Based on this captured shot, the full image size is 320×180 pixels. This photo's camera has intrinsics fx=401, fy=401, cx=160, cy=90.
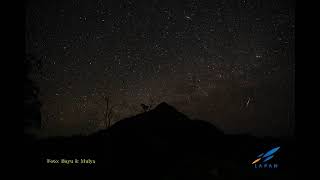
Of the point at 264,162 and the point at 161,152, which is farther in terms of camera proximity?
the point at 161,152

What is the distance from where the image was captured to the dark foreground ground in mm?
2953

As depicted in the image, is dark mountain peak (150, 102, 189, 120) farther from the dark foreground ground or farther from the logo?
the logo

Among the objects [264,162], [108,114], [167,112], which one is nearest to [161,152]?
[167,112]

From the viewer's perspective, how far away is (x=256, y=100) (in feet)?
9.80

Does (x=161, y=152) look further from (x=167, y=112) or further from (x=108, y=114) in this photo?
(x=108, y=114)

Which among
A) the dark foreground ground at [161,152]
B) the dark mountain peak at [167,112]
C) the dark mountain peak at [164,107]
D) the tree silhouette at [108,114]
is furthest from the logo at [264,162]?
the tree silhouette at [108,114]

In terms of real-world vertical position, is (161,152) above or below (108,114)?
below

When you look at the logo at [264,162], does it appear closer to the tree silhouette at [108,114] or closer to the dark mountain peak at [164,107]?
the dark mountain peak at [164,107]

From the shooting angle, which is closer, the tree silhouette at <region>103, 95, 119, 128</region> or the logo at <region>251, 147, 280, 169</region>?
the logo at <region>251, 147, 280, 169</region>

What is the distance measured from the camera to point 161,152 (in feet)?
10.0

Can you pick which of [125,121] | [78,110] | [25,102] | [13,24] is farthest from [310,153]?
[13,24]

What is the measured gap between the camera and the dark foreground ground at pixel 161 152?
2953mm

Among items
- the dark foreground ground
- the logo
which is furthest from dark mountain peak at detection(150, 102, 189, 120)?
the logo

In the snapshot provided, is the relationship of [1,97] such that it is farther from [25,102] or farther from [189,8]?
[189,8]
